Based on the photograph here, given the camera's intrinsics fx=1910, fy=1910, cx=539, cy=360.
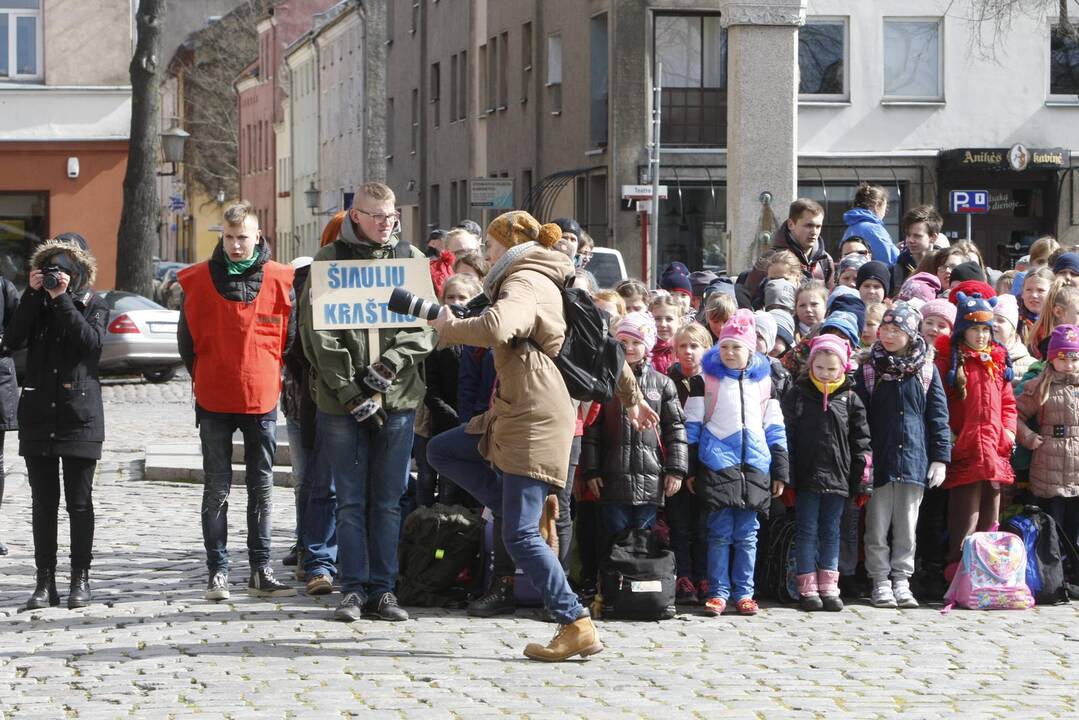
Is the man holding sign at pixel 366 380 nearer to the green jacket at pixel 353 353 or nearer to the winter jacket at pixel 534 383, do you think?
the green jacket at pixel 353 353

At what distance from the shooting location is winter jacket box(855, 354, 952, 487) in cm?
986

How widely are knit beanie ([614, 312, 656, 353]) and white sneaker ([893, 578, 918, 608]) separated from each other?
6.06 ft

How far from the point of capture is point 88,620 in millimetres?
9102

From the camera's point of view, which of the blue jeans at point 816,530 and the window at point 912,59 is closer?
the blue jeans at point 816,530

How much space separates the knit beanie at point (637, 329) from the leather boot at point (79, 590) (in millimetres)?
2927

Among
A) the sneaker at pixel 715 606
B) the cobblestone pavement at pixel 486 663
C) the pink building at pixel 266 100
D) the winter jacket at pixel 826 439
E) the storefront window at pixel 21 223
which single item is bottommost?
the cobblestone pavement at pixel 486 663

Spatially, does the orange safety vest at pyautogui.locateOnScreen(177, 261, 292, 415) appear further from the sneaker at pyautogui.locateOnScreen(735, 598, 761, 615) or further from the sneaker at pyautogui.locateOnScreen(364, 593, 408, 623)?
the sneaker at pyautogui.locateOnScreen(735, 598, 761, 615)

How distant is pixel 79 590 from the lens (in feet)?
31.2

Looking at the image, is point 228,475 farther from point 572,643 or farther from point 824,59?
point 824,59

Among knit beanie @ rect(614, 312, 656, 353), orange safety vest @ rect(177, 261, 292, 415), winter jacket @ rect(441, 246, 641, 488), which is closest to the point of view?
winter jacket @ rect(441, 246, 641, 488)

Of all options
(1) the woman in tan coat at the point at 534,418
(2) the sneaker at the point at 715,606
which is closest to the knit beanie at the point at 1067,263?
(2) the sneaker at the point at 715,606

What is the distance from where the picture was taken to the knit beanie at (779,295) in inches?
442

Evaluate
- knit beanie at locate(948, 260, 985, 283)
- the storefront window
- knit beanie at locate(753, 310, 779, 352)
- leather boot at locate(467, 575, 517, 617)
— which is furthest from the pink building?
leather boot at locate(467, 575, 517, 617)

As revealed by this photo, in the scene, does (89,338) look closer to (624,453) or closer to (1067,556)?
(624,453)
